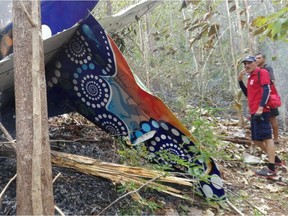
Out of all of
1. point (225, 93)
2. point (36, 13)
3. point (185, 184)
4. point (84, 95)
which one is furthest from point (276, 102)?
point (225, 93)

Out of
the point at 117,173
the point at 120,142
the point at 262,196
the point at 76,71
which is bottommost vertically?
the point at 262,196

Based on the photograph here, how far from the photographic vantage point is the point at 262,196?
3693 mm

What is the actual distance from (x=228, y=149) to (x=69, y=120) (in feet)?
7.29

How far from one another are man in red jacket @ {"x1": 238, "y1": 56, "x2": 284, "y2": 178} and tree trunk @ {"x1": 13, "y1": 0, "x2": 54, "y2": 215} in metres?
2.98

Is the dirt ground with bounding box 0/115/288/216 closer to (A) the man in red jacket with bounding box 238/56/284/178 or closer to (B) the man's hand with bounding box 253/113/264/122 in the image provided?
(A) the man in red jacket with bounding box 238/56/284/178

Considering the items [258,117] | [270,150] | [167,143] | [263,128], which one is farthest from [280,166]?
[167,143]

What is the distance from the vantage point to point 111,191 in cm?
292

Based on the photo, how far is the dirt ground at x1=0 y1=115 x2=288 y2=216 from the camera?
2734 millimetres

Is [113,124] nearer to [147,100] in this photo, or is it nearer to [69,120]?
[147,100]

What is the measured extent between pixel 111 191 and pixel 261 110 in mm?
2222

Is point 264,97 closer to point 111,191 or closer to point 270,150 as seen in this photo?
point 270,150

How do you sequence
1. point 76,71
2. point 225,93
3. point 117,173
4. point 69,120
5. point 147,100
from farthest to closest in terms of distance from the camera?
1. point 225,93
2. point 69,120
3. point 76,71
4. point 147,100
5. point 117,173

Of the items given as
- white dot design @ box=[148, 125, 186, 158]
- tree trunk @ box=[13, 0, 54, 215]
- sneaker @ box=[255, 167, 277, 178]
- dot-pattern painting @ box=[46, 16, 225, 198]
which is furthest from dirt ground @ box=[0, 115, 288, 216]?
tree trunk @ box=[13, 0, 54, 215]

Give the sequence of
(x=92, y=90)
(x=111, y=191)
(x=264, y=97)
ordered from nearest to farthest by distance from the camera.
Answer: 1. (x=111, y=191)
2. (x=92, y=90)
3. (x=264, y=97)
